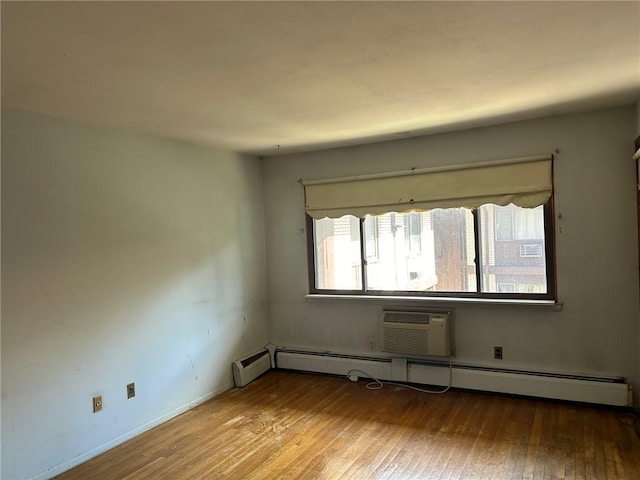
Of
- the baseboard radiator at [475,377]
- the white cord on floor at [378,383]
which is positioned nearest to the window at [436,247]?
the baseboard radiator at [475,377]

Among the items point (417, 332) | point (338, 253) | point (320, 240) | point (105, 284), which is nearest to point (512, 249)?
point (417, 332)

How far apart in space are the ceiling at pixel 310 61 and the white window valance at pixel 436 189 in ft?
1.58

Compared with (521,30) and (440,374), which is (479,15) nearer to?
(521,30)

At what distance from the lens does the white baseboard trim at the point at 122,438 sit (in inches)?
108

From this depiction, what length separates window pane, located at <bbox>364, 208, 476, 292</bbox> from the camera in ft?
12.8

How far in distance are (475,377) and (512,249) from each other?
113cm

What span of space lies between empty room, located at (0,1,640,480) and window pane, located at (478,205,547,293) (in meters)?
0.02

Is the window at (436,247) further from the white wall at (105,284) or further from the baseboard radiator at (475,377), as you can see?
the white wall at (105,284)

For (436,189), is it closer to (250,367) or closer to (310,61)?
(310,61)

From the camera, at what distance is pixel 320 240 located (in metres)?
4.64

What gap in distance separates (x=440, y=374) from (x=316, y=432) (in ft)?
4.34

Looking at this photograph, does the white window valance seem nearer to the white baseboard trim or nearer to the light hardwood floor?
the light hardwood floor

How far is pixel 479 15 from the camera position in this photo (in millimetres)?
1713

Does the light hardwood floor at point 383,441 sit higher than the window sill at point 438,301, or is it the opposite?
the window sill at point 438,301
